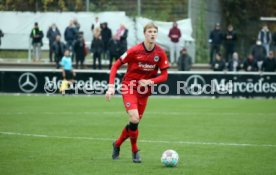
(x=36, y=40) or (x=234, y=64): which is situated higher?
(x=36, y=40)

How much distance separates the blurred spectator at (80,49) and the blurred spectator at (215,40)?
6.47 m

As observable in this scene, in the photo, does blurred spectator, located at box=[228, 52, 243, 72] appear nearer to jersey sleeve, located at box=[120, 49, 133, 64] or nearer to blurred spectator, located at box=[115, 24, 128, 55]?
blurred spectator, located at box=[115, 24, 128, 55]

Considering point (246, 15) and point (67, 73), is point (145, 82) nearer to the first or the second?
point (67, 73)

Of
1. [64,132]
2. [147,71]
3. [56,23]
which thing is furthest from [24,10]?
[147,71]

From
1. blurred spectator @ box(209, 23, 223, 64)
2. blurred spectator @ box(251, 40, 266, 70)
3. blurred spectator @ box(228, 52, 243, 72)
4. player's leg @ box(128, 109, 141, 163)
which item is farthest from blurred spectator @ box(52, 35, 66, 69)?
player's leg @ box(128, 109, 141, 163)

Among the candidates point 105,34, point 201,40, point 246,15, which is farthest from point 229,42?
point 246,15

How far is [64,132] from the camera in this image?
1725 cm

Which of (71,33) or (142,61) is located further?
(71,33)

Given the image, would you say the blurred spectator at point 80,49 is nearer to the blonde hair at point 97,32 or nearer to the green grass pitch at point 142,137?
the blonde hair at point 97,32

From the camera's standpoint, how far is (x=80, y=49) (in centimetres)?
3475

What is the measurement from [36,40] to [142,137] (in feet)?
66.4

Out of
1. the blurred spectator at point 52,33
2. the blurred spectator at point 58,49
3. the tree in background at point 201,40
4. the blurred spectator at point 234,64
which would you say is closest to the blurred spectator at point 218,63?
the blurred spectator at point 234,64

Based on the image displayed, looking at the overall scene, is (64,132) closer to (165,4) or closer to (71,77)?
(71,77)

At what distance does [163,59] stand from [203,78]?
61.3ft
